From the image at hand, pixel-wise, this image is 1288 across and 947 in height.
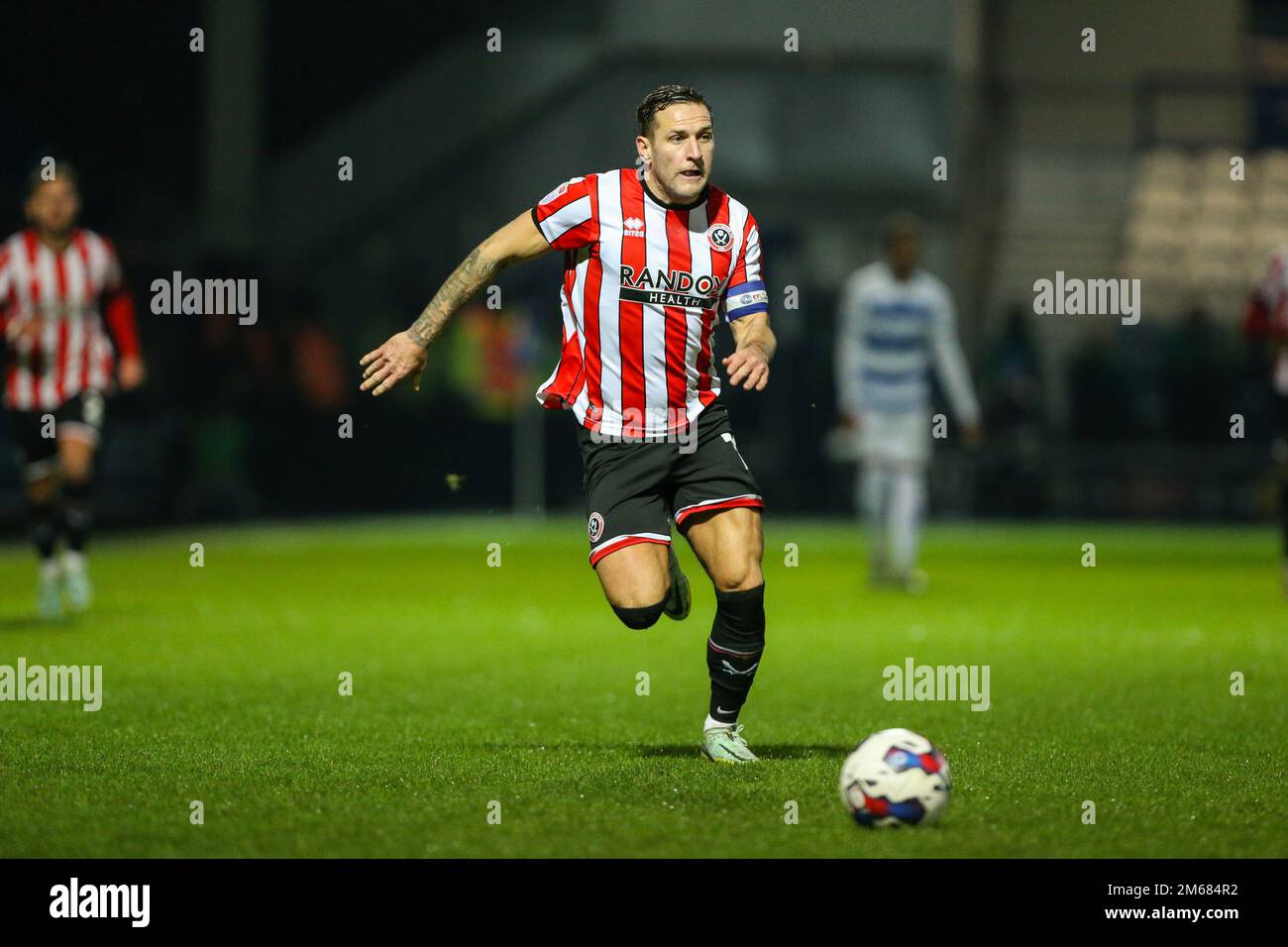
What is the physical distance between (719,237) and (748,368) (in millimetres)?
710

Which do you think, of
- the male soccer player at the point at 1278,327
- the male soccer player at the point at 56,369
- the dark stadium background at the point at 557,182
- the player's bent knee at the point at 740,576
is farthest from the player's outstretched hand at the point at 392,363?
the dark stadium background at the point at 557,182

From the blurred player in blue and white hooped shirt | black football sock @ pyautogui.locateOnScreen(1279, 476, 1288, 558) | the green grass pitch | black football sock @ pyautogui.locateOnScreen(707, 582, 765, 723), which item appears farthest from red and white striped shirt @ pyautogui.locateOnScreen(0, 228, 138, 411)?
black football sock @ pyautogui.locateOnScreen(1279, 476, 1288, 558)

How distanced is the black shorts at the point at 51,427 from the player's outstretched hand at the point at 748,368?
233 inches

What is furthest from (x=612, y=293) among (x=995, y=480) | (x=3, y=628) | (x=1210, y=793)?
(x=995, y=480)

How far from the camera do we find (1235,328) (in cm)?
2308

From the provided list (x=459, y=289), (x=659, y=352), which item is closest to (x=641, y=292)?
(x=659, y=352)

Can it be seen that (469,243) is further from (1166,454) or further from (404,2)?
(1166,454)

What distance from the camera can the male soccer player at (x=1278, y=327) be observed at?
1214 centimetres

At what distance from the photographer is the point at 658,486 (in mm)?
6449

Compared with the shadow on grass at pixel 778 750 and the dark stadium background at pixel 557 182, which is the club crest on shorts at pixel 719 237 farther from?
the dark stadium background at pixel 557 182

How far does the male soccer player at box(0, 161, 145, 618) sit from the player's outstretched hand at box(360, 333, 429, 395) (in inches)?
201

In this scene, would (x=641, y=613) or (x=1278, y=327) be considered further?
(x=1278, y=327)

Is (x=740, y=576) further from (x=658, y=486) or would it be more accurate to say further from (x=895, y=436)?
(x=895, y=436)

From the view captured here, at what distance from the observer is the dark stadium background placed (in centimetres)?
2072
